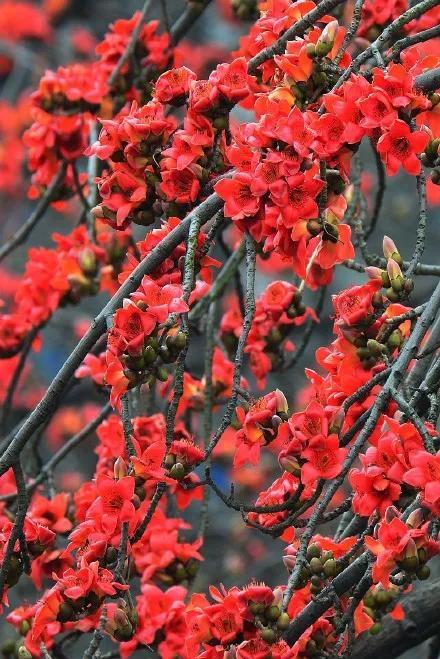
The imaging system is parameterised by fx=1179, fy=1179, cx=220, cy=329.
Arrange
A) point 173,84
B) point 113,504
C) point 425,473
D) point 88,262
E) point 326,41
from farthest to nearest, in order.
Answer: point 88,262
point 173,84
point 326,41
point 113,504
point 425,473

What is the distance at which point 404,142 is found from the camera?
157cm

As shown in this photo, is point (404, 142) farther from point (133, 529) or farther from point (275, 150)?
point (133, 529)

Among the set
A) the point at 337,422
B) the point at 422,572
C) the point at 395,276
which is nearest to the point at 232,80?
the point at 395,276

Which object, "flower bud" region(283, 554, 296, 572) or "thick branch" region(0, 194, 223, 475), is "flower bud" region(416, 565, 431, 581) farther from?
"thick branch" region(0, 194, 223, 475)

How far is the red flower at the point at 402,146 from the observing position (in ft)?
5.08

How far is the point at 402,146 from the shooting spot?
1.57 m

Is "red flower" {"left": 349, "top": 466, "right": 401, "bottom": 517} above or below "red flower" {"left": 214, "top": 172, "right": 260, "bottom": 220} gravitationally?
below

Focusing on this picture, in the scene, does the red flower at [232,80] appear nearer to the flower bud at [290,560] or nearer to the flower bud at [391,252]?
the flower bud at [391,252]

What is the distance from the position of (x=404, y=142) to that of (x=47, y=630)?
2.99 ft

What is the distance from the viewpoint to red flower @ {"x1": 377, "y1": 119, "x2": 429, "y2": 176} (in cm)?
155

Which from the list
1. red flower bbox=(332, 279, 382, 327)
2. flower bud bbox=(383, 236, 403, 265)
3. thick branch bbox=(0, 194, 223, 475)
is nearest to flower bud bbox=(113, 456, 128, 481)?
thick branch bbox=(0, 194, 223, 475)

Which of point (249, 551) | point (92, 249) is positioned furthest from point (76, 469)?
point (92, 249)

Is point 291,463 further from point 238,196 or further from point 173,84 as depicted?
point 173,84

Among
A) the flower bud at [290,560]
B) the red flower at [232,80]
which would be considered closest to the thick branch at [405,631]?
the flower bud at [290,560]
